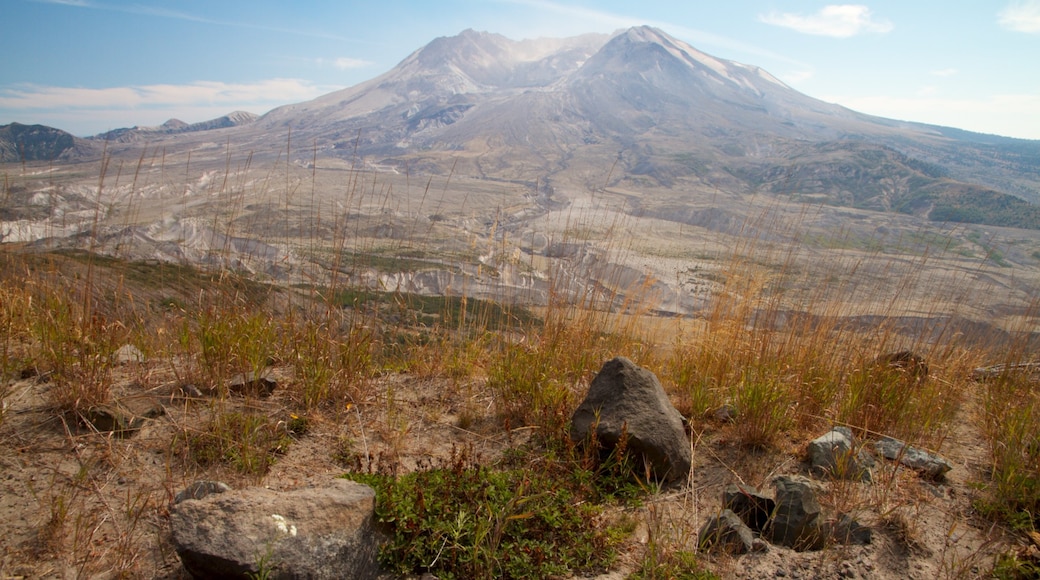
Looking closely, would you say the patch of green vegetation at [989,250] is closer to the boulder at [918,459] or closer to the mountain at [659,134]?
the boulder at [918,459]

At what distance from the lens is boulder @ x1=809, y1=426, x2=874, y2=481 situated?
2.89 m

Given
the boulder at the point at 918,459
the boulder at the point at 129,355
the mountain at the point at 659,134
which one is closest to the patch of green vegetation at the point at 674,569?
the boulder at the point at 918,459

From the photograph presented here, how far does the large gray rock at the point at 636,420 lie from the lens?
2.94 meters

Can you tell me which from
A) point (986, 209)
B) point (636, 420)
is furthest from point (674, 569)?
point (986, 209)

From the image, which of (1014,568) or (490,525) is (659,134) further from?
(490,525)

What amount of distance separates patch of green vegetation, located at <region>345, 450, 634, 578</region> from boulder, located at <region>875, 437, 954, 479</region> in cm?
168

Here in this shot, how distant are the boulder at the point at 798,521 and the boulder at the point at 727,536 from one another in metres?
0.15

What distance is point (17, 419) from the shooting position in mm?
2867

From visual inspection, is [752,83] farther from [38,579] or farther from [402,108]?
[38,579]

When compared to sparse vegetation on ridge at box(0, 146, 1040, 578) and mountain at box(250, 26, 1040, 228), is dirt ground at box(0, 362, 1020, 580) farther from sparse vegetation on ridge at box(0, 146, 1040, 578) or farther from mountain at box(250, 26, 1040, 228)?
mountain at box(250, 26, 1040, 228)

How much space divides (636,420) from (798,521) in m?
0.85

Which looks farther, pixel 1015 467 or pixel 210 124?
pixel 210 124

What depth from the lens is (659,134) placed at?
115000 mm

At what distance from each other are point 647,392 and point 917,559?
1.36 metres
